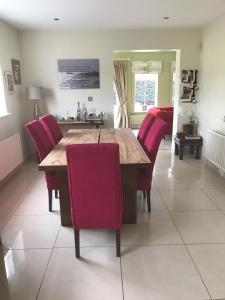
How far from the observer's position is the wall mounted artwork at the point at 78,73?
4992 mm

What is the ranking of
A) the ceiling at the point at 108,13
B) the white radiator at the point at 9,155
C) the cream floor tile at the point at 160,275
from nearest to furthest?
the cream floor tile at the point at 160,275
the ceiling at the point at 108,13
the white radiator at the point at 9,155

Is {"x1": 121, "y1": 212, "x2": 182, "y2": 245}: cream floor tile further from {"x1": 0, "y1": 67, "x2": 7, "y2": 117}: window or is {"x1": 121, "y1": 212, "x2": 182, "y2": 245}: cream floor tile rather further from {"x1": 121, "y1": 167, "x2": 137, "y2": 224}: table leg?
{"x1": 0, "y1": 67, "x2": 7, "y2": 117}: window

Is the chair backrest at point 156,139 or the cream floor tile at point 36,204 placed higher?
the chair backrest at point 156,139

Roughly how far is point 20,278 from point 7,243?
0.54 metres

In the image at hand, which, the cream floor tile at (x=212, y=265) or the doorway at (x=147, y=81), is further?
the doorway at (x=147, y=81)

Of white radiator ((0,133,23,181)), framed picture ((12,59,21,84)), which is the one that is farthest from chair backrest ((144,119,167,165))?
framed picture ((12,59,21,84))

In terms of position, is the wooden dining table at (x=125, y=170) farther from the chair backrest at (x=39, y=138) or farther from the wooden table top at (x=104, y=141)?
the chair backrest at (x=39, y=138)

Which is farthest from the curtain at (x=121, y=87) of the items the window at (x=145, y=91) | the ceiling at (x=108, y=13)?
the ceiling at (x=108, y=13)

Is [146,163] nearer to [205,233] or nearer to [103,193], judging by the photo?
[103,193]

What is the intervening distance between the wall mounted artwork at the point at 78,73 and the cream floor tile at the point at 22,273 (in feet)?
11.9

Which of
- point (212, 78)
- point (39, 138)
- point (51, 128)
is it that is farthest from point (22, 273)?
point (212, 78)

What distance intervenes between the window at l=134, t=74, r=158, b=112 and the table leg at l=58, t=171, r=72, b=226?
6.76 metres

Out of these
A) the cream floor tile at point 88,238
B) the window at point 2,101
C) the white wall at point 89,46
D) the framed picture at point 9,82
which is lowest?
the cream floor tile at point 88,238

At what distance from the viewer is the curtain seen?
8406 mm
